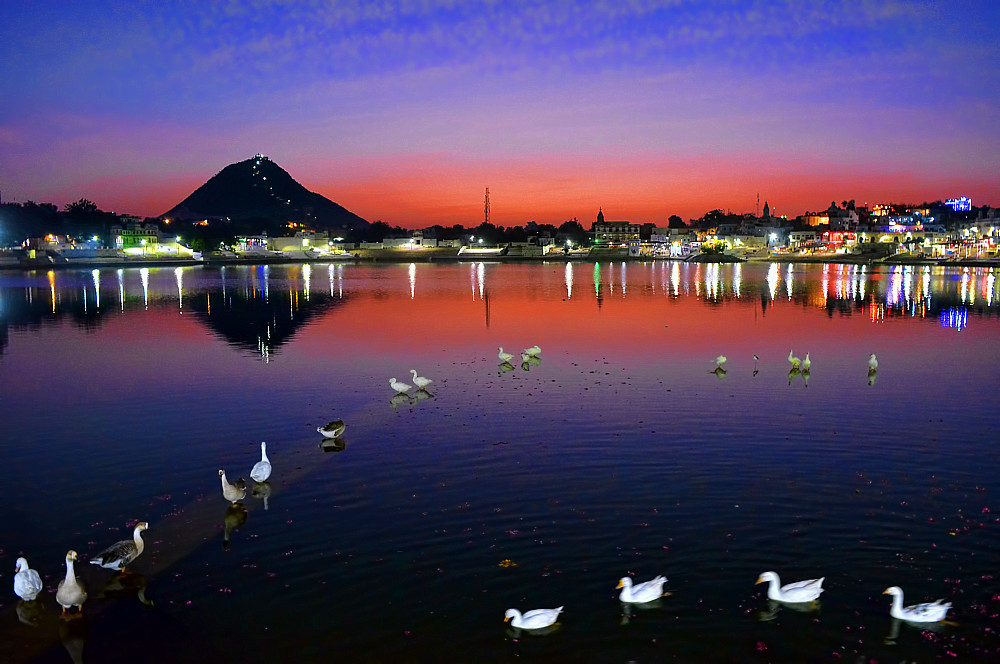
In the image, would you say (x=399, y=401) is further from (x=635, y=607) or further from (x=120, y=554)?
(x=635, y=607)

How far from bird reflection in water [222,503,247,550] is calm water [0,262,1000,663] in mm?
67

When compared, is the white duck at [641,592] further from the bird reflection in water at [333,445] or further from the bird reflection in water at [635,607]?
the bird reflection in water at [333,445]

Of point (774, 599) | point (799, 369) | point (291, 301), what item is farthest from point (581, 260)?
point (774, 599)

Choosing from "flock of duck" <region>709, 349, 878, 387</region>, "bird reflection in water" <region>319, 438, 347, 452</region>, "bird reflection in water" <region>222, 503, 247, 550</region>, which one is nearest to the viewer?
"bird reflection in water" <region>222, 503, 247, 550</region>

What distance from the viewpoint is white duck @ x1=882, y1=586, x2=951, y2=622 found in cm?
902

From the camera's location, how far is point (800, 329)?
38562 millimetres

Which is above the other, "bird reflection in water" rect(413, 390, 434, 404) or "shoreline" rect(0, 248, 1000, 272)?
"shoreline" rect(0, 248, 1000, 272)

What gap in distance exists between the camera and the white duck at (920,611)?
29.6 ft

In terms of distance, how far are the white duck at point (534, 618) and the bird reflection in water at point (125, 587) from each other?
16.1ft

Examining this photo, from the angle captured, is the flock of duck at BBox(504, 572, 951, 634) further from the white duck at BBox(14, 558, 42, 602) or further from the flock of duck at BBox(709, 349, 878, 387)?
the flock of duck at BBox(709, 349, 878, 387)

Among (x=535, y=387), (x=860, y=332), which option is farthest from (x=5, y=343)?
(x=860, y=332)

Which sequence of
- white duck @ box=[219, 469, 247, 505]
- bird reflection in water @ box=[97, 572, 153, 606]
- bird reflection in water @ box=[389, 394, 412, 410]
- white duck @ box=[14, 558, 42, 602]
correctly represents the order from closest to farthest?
white duck @ box=[14, 558, 42, 602] → bird reflection in water @ box=[97, 572, 153, 606] → white duck @ box=[219, 469, 247, 505] → bird reflection in water @ box=[389, 394, 412, 410]

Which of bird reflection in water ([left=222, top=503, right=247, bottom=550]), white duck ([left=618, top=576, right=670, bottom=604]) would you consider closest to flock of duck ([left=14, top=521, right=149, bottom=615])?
bird reflection in water ([left=222, top=503, right=247, bottom=550])

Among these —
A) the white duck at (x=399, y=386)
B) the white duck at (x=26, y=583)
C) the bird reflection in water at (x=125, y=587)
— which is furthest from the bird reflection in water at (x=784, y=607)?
the white duck at (x=399, y=386)
